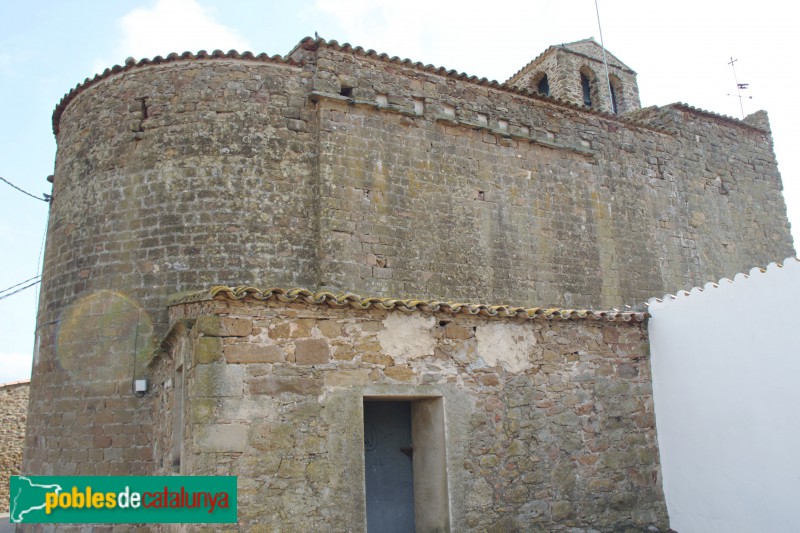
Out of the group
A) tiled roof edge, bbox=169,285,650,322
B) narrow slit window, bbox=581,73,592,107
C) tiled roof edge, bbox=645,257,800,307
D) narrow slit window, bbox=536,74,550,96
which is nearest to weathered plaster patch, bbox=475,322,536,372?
tiled roof edge, bbox=169,285,650,322

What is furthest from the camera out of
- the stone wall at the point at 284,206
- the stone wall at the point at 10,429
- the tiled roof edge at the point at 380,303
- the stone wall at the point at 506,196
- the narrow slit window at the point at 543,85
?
the narrow slit window at the point at 543,85

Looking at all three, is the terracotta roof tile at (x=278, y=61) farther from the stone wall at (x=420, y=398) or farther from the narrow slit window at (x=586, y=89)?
the narrow slit window at (x=586, y=89)

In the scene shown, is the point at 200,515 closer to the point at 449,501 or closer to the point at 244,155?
the point at 449,501

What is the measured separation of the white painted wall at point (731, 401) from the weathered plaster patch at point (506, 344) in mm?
1888

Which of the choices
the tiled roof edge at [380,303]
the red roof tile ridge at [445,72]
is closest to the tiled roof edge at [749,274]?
the tiled roof edge at [380,303]

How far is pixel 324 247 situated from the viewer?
31.6 feet

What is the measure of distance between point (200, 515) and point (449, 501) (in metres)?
2.31

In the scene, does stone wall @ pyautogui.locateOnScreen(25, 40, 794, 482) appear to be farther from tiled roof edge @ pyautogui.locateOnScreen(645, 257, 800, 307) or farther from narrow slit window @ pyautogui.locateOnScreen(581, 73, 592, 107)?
narrow slit window @ pyautogui.locateOnScreen(581, 73, 592, 107)

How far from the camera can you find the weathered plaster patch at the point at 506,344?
6.82 m

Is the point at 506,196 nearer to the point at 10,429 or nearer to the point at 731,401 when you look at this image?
the point at 731,401

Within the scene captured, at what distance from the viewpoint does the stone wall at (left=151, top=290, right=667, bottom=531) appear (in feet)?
18.3

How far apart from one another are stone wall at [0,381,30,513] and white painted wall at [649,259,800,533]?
16895 mm

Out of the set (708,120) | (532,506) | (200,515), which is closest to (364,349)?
(200,515)

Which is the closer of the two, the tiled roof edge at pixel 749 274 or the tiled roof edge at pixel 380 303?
the tiled roof edge at pixel 380 303
